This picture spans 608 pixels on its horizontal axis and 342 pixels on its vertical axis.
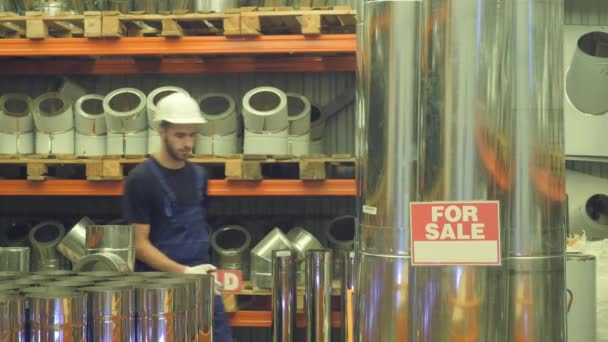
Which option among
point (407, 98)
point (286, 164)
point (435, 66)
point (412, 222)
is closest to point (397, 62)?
point (407, 98)

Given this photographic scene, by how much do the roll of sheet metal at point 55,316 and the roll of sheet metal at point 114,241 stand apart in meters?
1.84

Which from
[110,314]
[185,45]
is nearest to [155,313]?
[110,314]

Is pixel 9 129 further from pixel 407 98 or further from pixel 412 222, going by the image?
pixel 412 222

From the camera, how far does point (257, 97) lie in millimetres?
6543

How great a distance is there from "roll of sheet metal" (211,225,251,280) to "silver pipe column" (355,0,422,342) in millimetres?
3320

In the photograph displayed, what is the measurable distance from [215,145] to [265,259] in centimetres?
84

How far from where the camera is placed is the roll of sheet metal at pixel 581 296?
3.77m

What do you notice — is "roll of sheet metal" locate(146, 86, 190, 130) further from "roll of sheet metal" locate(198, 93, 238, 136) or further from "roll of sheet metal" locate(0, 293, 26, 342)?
"roll of sheet metal" locate(0, 293, 26, 342)

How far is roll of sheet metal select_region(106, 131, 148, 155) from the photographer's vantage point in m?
6.04

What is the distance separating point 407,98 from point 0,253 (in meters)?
3.66

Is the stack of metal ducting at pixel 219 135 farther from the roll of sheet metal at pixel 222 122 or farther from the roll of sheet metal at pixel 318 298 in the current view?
the roll of sheet metal at pixel 318 298

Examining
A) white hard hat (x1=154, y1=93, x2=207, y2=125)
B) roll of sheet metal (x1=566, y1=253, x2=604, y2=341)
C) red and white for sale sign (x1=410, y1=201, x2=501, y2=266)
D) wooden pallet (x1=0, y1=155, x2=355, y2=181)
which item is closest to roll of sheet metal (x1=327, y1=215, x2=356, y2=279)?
wooden pallet (x1=0, y1=155, x2=355, y2=181)

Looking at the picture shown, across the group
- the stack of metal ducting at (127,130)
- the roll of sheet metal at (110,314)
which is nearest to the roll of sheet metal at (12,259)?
the stack of metal ducting at (127,130)

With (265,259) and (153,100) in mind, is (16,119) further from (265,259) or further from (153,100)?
(265,259)
